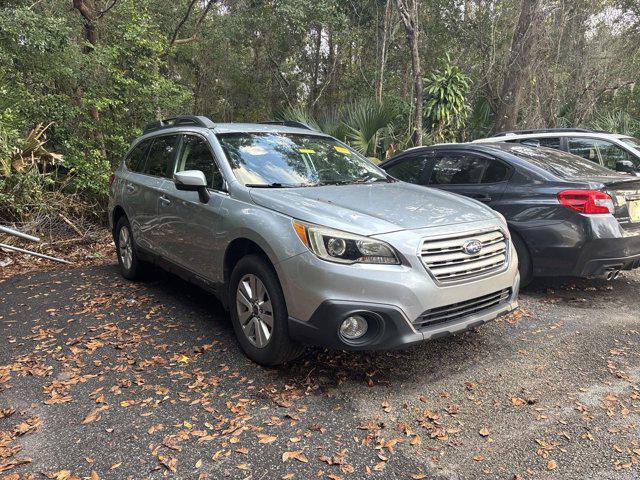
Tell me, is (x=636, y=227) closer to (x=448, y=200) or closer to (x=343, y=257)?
(x=448, y=200)

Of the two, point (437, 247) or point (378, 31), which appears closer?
point (437, 247)

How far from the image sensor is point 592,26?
14930 mm

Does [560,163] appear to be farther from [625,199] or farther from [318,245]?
[318,245]

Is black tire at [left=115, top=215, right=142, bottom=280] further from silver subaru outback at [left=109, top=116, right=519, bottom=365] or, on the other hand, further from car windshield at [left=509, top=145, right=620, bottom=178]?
car windshield at [left=509, top=145, right=620, bottom=178]

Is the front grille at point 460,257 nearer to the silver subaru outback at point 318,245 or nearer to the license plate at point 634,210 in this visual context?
the silver subaru outback at point 318,245

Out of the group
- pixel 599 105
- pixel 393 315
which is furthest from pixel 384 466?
pixel 599 105

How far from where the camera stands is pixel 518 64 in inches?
464

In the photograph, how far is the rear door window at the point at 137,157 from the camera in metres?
5.49

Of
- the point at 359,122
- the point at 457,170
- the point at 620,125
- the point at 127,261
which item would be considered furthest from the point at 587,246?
the point at 620,125

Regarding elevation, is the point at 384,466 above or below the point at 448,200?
below

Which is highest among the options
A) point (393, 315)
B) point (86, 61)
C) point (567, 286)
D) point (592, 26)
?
point (592, 26)

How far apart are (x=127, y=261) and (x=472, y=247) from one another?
13.5 feet

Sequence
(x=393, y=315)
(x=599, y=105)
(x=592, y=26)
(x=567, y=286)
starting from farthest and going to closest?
(x=599, y=105)
(x=592, y=26)
(x=567, y=286)
(x=393, y=315)

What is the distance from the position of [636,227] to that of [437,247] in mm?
2693
